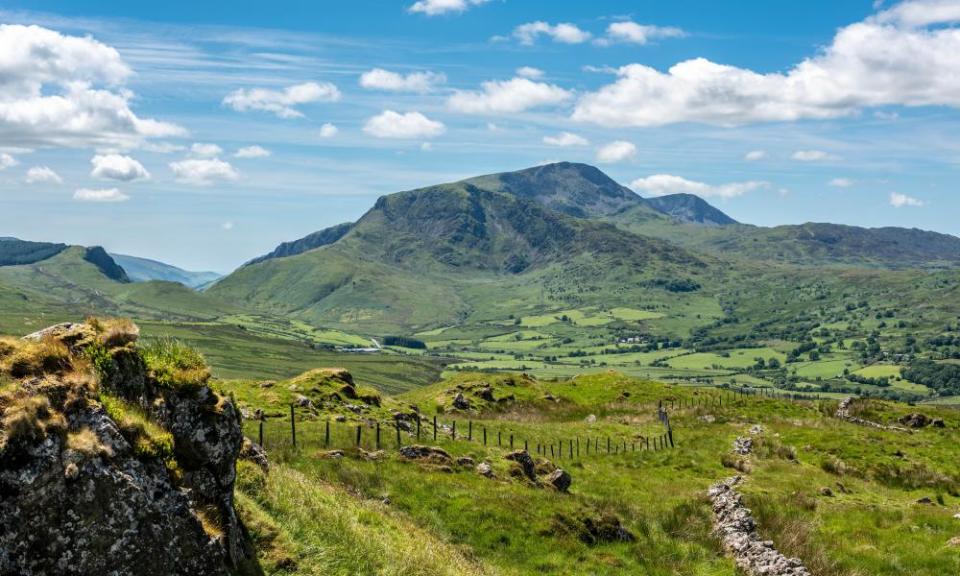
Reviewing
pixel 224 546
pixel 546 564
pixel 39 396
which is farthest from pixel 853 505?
pixel 39 396

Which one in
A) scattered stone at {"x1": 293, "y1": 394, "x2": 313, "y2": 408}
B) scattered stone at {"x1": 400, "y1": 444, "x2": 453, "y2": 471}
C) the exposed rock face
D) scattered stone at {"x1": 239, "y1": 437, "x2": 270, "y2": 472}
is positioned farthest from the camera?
scattered stone at {"x1": 293, "y1": 394, "x2": 313, "y2": 408}

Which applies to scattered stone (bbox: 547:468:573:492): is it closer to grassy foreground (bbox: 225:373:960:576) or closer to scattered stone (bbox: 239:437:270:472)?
grassy foreground (bbox: 225:373:960:576)

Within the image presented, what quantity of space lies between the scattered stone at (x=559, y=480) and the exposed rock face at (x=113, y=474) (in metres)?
30.8

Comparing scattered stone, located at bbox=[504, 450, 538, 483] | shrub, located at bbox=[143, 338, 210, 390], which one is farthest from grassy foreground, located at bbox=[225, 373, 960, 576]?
shrub, located at bbox=[143, 338, 210, 390]

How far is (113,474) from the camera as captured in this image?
43.3 ft

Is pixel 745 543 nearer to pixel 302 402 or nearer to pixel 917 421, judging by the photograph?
pixel 302 402

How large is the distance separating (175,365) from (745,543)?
95.9 ft

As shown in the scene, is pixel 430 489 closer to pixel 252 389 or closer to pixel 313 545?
pixel 313 545

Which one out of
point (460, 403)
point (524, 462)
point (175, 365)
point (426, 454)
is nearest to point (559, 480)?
point (524, 462)

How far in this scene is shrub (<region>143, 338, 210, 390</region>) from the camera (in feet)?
53.5

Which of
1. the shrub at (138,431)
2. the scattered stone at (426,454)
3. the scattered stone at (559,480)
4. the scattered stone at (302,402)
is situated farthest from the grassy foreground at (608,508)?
the shrub at (138,431)

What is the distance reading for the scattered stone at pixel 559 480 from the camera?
147 feet

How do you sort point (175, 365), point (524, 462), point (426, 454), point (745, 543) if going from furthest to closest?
point (524, 462)
point (426, 454)
point (745, 543)
point (175, 365)

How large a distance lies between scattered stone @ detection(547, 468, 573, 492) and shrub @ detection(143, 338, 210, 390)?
31739mm
